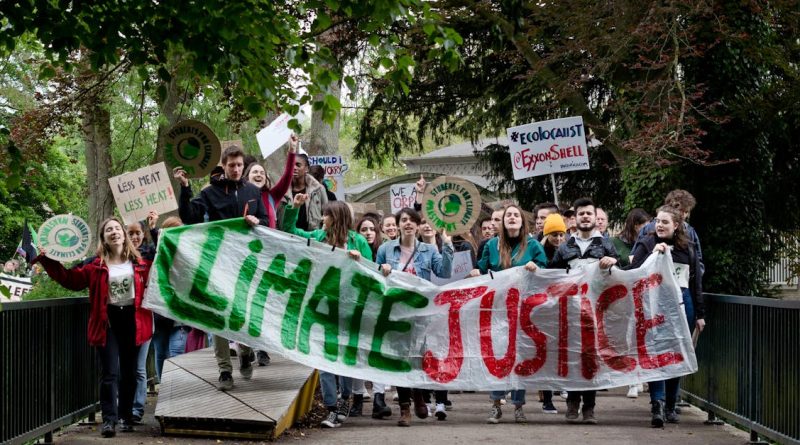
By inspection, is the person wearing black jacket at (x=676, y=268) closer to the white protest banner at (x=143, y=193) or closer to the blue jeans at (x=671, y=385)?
the blue jeans at (x=671, y=385)

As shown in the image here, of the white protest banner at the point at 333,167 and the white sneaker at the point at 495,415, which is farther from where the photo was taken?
the white protest banner at the point at 333,167

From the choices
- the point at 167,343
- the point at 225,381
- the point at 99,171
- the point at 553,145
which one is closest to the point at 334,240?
the point at 225,381

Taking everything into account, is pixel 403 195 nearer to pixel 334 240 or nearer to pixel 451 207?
pixel 451 207

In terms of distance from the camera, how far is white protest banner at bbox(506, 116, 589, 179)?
16250 millimetres

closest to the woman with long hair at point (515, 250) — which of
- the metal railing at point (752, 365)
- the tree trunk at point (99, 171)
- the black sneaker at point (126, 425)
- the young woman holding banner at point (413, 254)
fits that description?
the young woman holding banner at point (413, 254)

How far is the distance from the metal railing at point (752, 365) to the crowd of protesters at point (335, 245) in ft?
1.33

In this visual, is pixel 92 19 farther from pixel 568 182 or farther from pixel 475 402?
pixel 568 182

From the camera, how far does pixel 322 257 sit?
35.0 feet

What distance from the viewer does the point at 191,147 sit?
12844 millimetres

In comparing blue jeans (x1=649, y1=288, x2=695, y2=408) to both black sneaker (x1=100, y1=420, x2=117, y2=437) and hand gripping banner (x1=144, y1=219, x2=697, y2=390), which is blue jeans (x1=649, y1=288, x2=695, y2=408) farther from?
black sneaker (x1=100, y1=420, x2=117, y2=437)

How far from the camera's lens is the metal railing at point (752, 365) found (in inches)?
344

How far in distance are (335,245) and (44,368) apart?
2.89 metres

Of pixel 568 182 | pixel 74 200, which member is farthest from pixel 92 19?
pixel 74 200

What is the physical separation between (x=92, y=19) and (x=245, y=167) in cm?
241
